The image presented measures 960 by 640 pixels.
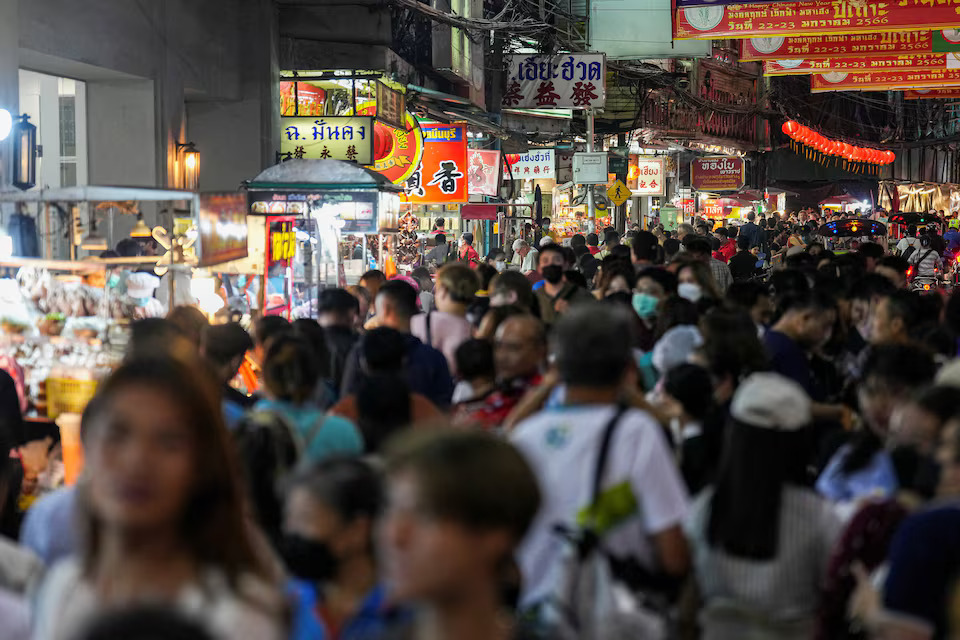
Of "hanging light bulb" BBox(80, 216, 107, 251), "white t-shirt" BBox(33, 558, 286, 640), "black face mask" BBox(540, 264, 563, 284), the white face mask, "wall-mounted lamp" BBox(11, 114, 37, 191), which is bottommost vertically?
"white t-shirt" BBox(33, 558, 286, 640)

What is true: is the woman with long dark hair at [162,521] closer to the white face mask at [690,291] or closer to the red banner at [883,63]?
the white face mask at [690,291]

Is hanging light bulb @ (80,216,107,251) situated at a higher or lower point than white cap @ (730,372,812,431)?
higher

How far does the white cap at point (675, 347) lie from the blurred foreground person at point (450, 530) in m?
4.66

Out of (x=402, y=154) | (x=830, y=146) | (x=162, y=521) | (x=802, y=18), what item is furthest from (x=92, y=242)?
(x=830, y=146)

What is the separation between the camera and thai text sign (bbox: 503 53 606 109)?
24297 mm

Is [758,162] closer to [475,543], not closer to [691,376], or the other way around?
[691,376]

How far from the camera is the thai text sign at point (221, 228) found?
10.0m

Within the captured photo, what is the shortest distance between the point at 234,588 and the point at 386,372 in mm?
3438

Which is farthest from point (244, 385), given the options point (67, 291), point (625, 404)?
point (625, 404)

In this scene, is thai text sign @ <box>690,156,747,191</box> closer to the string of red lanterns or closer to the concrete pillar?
the string of red lanterns

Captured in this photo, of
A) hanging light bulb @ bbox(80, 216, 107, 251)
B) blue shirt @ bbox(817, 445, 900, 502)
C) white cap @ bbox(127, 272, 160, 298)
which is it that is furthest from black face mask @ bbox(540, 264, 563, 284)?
blue shirt @ bbox(817, 445, 900, 502)

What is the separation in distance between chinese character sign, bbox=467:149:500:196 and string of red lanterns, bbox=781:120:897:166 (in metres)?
13.8

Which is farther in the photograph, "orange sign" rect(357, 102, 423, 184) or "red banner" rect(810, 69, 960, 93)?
"red banner" rect(810, 69, 960, 93)

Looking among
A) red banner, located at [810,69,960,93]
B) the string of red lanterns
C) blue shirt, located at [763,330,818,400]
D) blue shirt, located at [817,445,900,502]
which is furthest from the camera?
the string of red lanterns
